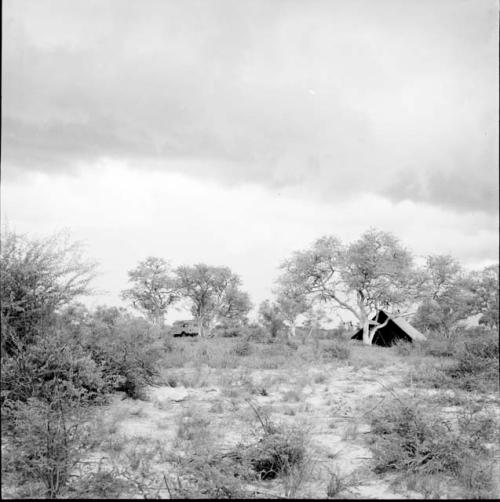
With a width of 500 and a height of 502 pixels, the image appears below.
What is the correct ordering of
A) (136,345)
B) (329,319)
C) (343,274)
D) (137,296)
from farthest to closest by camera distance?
(137,296), (329,319), (343,274), (136,345)

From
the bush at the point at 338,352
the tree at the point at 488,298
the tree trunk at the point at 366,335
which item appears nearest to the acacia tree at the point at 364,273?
the tree trunk at the point at 366,335

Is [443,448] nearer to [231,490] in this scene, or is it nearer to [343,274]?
[231,490]

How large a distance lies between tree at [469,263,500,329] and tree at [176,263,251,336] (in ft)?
149

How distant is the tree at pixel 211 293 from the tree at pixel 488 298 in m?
45.5

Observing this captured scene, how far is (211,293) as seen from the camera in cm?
5259

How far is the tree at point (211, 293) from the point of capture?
51.7 metres

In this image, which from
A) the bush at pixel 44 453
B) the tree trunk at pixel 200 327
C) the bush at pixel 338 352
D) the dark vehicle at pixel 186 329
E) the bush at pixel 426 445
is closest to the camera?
the bush at pixel 44 453

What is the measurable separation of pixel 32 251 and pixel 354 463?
21.2 ft

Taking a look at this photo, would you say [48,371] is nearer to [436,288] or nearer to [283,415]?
[283,415]

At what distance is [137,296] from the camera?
53.9 m

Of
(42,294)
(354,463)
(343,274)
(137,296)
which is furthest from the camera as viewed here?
(137,296)

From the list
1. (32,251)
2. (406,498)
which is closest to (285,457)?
(406,498)

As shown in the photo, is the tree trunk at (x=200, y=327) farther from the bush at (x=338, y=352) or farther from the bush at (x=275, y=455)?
the bush at (x=275, y=455)

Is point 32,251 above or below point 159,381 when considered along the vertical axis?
above
